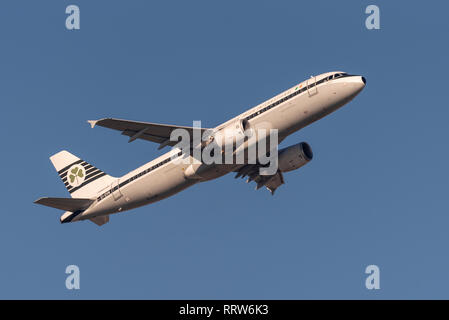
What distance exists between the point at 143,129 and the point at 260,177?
12837mm

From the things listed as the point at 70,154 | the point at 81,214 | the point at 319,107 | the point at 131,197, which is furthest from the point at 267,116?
the point at 70,154

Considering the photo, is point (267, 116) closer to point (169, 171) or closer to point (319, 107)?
point (319, 107)

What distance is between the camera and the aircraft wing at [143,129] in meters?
49.9

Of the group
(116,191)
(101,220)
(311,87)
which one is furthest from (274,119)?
(101,220)

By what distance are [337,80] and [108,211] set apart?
2098 cm

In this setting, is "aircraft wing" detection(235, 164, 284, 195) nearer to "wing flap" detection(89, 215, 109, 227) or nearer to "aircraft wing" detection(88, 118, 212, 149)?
"aircraft wing" detection(88, 118, 212, 149)

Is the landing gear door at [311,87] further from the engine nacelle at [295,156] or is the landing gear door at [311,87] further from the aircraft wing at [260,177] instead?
the aircraft wing at [260,177]

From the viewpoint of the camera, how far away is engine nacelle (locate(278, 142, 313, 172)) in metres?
57.2

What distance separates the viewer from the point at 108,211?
190ft

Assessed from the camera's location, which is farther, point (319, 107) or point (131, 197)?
point (131, 197)

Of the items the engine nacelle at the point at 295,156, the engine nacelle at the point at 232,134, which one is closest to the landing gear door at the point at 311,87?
the engine nacelle at the point at 232,134

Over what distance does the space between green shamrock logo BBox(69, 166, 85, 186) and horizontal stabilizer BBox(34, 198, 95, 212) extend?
169 inches

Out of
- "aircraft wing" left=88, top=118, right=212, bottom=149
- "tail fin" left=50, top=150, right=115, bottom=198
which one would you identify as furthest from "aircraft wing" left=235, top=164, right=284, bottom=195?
"tail fin" left=50, top=150, right=115, bottom=198

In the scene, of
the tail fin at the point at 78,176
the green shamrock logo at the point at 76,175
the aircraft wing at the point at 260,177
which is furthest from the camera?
the green shamrock logo at the point at 76,175
